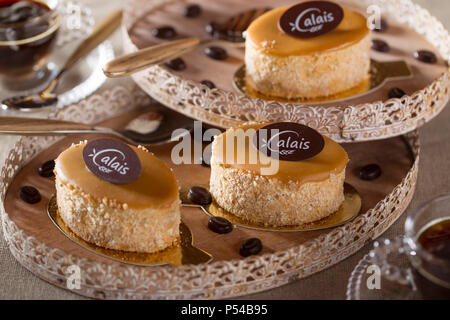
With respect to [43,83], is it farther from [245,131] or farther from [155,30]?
[245,131]

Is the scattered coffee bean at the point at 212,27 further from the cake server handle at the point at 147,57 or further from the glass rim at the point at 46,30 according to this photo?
the glass rim at the point at 46,30

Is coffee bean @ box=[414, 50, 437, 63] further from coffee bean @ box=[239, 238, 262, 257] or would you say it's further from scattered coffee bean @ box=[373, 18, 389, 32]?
coffee bean @ box=[239, 238, 262, 257]

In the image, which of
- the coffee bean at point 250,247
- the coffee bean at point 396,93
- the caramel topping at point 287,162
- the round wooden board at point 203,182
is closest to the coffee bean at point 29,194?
the round wooden board at point 203,182

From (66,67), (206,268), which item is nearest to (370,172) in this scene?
(206,268)

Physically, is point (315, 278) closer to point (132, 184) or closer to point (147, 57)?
point (132, 184)

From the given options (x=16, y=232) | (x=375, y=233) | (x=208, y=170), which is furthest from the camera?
(x=208, y=170)
